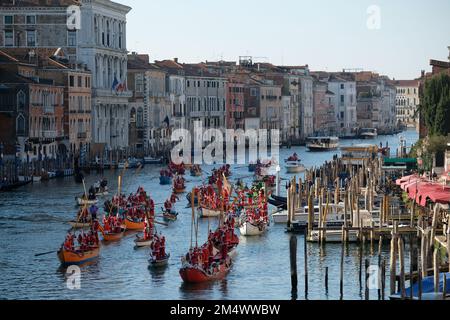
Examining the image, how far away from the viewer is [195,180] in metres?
29.9

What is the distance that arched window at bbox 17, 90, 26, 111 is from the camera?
100 feet

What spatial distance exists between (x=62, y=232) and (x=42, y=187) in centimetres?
832

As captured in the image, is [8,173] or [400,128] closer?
[8,173]

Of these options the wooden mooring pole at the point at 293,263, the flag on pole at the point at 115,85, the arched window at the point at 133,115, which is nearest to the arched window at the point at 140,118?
the arched window at the point at 133,115

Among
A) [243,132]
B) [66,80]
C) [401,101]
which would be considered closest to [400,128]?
[401,101]

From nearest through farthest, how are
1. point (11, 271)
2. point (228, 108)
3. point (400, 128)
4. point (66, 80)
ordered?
point (11, 271) < point (66, 80) < point (228, 108) < point (400, 128)

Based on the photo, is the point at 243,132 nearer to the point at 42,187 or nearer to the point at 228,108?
the point at 228,108

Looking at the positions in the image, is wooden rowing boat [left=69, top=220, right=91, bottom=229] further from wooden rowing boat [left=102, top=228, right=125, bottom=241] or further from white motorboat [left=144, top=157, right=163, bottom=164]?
white motorboat [left=144, top=157, right=163, bottom=164]

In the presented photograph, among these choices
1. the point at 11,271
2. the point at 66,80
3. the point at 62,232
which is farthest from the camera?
the point at 66,80

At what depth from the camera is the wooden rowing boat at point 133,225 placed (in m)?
18.5
